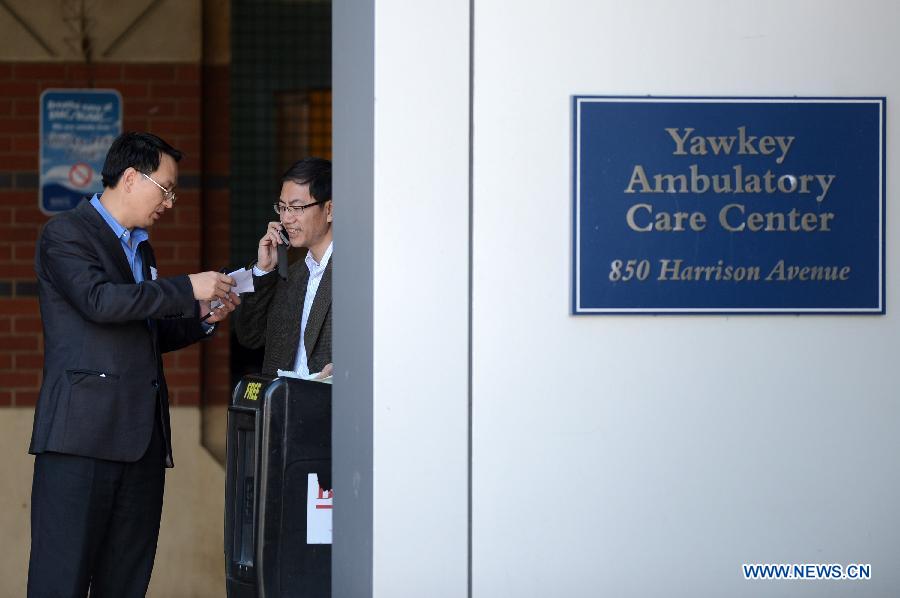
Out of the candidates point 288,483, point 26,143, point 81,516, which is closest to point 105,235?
point 81,516

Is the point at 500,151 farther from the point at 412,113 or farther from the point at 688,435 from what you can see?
the point at 688,435

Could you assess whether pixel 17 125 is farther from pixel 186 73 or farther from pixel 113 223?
pixel 113 223

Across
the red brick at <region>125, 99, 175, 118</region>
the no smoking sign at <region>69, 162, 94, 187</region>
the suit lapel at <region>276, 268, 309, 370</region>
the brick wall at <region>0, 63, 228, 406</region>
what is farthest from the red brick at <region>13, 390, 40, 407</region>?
the suit lapel at <region>276, 268, 309, 370</region>

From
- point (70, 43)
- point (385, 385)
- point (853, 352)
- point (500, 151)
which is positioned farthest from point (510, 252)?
point (70, 43)

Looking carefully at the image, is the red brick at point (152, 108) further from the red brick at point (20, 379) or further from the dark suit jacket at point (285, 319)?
the dark suit jacket at point (285, 319)

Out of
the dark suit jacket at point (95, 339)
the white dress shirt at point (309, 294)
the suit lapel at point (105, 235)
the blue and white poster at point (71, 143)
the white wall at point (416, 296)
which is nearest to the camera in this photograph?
the white wall at point (416, 296)

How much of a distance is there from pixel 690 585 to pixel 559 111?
3.88ft

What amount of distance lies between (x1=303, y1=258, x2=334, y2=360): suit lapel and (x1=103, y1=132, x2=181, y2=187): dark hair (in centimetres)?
66

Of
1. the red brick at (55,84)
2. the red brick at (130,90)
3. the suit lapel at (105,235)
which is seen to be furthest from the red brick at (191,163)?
the suit lapel at (105,235)

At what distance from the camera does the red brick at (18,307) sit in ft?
20.2

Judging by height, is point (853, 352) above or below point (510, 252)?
below

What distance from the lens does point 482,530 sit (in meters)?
3.09

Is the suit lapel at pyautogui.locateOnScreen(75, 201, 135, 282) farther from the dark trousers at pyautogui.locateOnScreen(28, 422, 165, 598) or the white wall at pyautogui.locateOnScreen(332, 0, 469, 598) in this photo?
the white wall at pyautogui.locateOnScreen(332, 0, 469, 598)

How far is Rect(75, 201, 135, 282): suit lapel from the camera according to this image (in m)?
4.05
